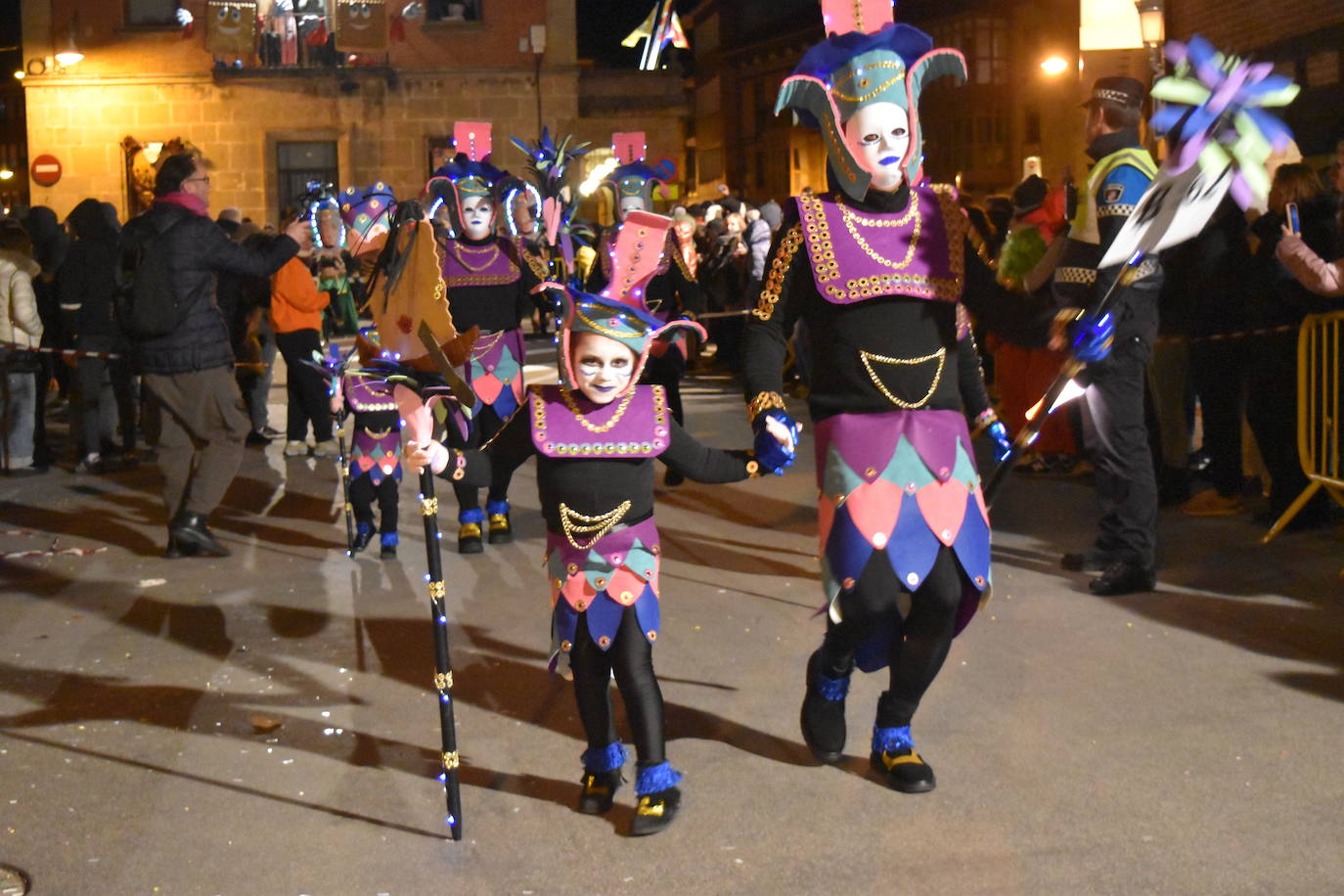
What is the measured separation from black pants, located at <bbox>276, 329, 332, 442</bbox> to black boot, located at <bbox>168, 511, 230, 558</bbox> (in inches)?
140

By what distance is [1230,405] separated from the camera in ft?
28.9

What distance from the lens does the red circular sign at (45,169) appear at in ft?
94.3

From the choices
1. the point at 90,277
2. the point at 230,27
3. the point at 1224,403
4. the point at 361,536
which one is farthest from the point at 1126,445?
the point at 230,27

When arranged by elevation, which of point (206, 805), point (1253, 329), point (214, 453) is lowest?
point (206, 805)

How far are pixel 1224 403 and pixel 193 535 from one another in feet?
19.2

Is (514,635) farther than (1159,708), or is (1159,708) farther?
(514,635)

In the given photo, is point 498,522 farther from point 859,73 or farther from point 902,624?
point 859,73

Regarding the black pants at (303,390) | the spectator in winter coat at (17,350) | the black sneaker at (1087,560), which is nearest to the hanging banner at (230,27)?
the black pants at (303,390)

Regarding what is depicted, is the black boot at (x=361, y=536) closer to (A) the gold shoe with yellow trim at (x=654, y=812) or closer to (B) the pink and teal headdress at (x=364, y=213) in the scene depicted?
(B) the pink and teal headdress at (x=364, y=213)

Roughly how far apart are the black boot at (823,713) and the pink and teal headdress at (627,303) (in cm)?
107

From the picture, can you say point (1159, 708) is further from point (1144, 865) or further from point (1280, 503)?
point (1280, 503)

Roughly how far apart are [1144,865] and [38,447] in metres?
10.2

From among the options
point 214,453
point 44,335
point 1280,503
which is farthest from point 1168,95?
point 44,335

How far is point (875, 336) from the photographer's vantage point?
14.3 ft
